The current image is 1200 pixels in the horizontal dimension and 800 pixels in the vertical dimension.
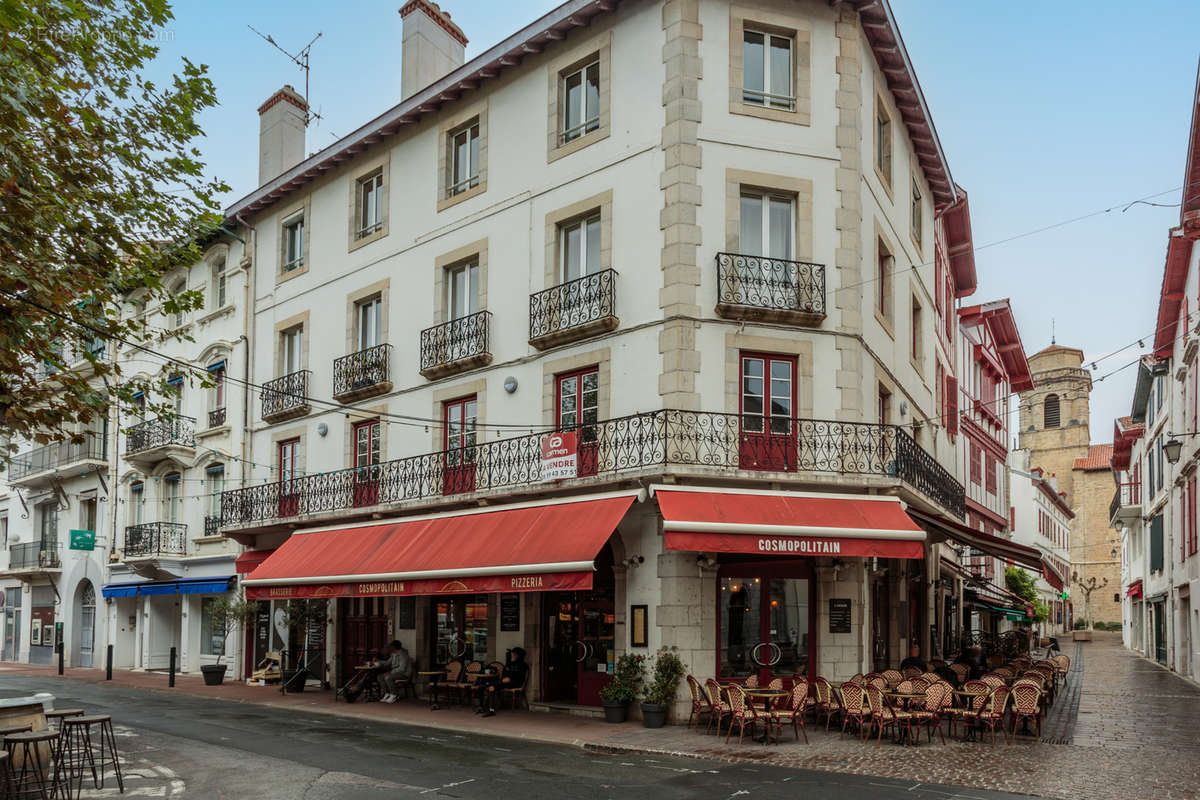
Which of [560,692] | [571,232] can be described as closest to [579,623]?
[560,692]

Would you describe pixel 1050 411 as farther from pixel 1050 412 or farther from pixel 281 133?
pixel 281 133

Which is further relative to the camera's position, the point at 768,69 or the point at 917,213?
the point at 917,213

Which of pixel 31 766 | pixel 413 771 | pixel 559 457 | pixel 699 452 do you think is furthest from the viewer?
pixel 559 457

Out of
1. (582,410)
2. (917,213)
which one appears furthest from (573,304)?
(917,213)

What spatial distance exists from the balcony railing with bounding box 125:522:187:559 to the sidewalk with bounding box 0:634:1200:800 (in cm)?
848

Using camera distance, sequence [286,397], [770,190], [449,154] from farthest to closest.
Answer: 1. [286,397]
2. [449,154]
3. [770,190]

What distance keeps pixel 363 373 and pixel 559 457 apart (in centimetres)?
661

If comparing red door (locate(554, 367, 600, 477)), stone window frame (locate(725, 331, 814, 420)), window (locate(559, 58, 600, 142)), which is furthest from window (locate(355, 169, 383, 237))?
stone window frame (locate(725, 331, 814, 420))

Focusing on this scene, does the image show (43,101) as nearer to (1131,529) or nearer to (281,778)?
(281,778)

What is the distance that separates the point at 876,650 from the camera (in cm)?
1848

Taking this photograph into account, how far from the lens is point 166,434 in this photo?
92.9 feet

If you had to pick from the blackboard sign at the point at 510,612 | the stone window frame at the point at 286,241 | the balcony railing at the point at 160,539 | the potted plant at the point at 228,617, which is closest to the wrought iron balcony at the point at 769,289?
the blackboard sign at the point at 510,612

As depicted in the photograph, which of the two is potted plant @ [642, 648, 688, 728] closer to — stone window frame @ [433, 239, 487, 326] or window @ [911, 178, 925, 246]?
stone window frame @ [433, 239, 487, 326]

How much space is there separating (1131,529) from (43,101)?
52702mm
